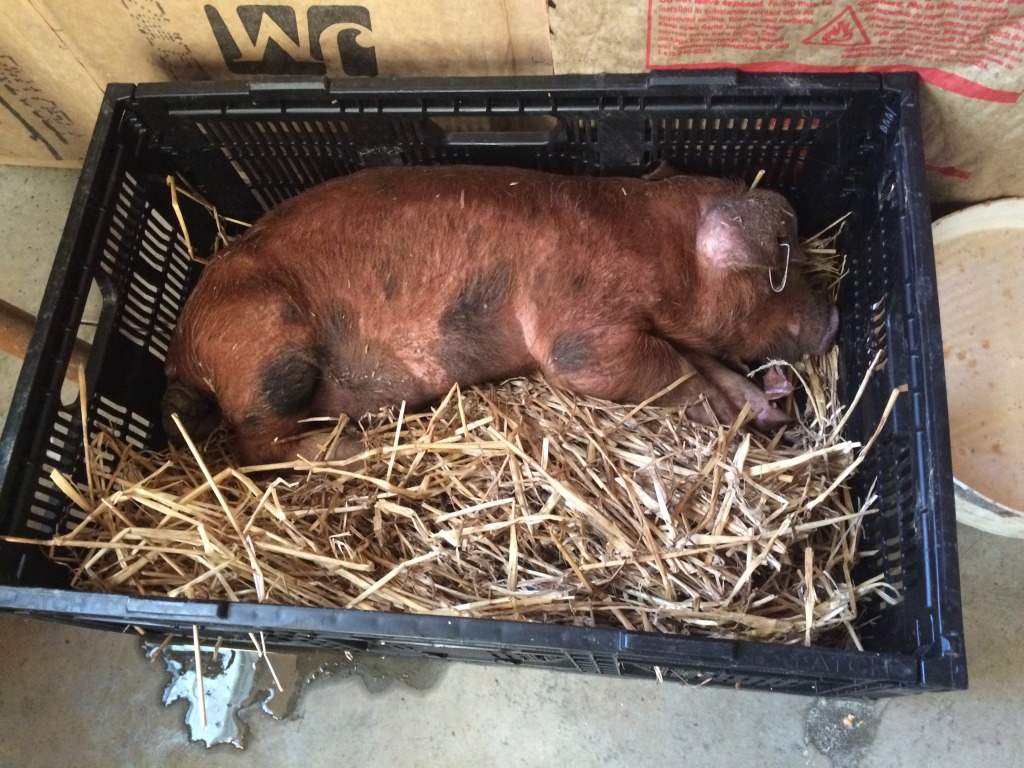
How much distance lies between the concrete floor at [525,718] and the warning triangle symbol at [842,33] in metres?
1.40

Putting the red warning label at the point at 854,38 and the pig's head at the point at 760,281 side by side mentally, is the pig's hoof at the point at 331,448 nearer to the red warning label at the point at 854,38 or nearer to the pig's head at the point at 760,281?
the pig's head at the point at 760,281

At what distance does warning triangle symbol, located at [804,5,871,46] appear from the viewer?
5.71ft

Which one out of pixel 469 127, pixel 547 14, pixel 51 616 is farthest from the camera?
pixel 469 127

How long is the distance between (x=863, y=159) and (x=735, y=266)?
16.6 inches

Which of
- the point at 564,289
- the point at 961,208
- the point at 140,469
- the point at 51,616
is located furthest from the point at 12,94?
the point at 961,208

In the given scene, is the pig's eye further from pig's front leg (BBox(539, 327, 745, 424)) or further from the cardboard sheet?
the cardboard sheet

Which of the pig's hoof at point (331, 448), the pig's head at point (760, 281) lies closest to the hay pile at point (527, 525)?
the pig's hoof at point (331, 448)

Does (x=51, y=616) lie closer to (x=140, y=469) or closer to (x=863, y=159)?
(x=140, y=469)

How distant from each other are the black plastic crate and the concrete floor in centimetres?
26

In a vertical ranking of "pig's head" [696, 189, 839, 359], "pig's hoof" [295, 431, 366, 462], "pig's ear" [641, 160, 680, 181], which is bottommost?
"pig's hoof" [295, 431, 366, 462]

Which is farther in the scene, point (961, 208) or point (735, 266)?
point (961, 208)

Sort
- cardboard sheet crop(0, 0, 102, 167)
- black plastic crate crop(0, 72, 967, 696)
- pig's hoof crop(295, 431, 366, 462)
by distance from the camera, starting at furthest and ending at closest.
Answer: cardboard sheet crop(0, 0, 102, 167) → pig's hoof crop(295, 431, 366, 462) → black plastic crate crop(0, 72, 967, 696)

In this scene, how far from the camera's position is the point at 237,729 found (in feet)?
7.54

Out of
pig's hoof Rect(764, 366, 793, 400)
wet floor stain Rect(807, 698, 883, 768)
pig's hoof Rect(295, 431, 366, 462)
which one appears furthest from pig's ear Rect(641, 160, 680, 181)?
wet floor stain Rect(807, 698, 883, 768)
